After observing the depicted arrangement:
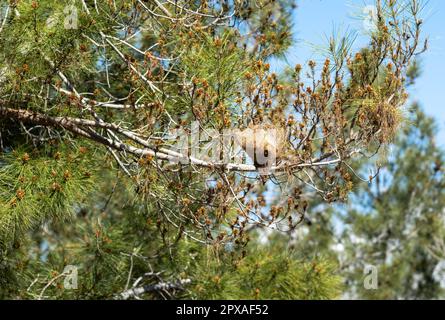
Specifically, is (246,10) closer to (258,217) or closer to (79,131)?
(79,131)

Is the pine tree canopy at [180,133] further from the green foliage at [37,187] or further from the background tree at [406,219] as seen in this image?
the background tree at [406,219]

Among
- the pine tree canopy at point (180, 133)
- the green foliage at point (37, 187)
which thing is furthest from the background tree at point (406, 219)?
the green foliage at point (37, 187)

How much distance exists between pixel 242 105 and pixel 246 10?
1241 millimetres

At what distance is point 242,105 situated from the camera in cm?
→ 282

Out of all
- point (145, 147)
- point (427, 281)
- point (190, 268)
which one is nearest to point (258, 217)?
point (145, 147)

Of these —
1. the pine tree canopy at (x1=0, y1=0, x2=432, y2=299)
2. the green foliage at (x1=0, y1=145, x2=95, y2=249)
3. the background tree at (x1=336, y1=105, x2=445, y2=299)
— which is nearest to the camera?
the pine tree canopy at (x1=0, y1=0, x2=432, y2=299)

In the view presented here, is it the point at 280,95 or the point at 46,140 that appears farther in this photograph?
the point at 46,140

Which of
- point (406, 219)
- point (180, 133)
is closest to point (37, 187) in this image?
point (180, 133)

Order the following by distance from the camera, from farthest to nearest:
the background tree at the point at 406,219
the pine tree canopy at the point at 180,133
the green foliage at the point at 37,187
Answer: the background tree at the point at 406,219
the green foliage at the point at 37,187
the pine tree canopy at the point at 180,133

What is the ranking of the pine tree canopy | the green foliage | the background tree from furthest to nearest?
the background tree → the green foliage → the pine tree canopy

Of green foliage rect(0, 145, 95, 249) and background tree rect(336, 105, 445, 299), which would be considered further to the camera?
background tree rect(336, 105, 445, 299)

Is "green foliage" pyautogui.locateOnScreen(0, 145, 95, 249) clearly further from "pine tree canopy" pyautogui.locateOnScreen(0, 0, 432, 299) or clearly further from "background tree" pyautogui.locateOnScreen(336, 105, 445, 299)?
"background tree" pyautogui.locateOnScreen(336, 105, 445, 299)

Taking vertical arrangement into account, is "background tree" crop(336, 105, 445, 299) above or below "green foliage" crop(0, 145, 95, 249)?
above

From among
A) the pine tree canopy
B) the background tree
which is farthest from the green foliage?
the background tree
